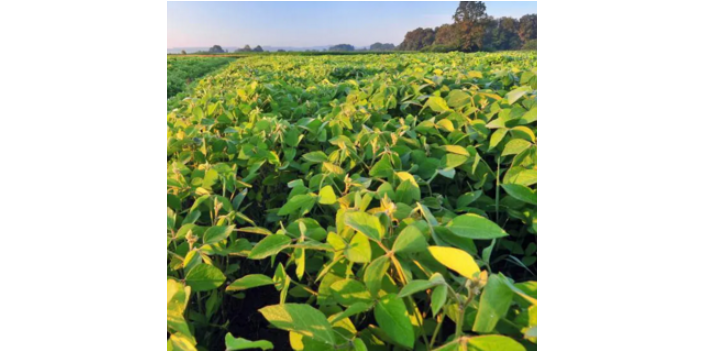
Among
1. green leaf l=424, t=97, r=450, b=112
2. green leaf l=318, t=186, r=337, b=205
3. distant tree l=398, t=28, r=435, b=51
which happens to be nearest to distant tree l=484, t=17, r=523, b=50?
distant tree l=398, t=28, r=435, b=51

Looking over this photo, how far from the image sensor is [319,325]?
22.0 inches

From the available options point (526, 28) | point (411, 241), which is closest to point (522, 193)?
point (411, 241)

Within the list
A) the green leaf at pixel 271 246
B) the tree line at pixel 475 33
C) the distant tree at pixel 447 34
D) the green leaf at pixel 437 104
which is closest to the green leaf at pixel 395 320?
the green leaf at pixel 271 246

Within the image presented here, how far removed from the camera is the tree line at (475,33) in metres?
37.0

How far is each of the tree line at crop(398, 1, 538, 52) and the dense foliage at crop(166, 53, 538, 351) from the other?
36658 mm

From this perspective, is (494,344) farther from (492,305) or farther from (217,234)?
(217,234)

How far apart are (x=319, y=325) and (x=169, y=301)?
26 centimetres

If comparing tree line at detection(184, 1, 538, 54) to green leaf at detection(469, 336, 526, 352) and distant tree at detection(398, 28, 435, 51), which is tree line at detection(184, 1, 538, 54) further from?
green leaf at detection(469, 336, 526, 352)

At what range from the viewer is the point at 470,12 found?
4234 centimetres

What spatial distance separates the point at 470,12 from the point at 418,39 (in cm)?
630

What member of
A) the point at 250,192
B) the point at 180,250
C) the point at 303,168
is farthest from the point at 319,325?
the point at 250,192

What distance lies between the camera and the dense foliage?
580 millimetres

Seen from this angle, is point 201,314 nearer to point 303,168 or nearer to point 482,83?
point 303,168

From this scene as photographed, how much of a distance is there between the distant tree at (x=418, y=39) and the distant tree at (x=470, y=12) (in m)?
3.16
